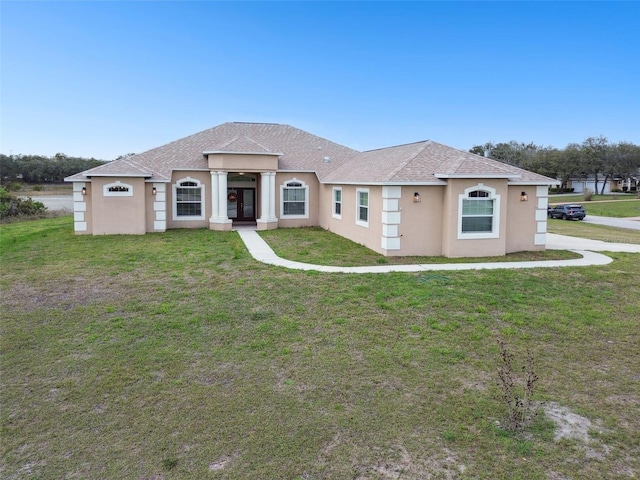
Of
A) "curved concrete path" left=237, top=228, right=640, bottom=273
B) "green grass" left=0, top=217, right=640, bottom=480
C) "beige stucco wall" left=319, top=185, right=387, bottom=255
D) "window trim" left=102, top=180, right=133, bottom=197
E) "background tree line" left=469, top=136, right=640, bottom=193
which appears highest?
"background tree line" left=469, top=136, right=640, bottom=193

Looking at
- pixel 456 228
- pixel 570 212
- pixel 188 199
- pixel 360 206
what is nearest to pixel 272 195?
pixel 188 199

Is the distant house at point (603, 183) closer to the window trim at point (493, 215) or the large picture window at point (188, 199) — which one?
the window trim at point (493, 215)

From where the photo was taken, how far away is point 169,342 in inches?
288

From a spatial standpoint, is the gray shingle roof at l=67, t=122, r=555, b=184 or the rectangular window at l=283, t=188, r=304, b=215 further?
the rectangular window at l=283, t=188, r=304, b=215

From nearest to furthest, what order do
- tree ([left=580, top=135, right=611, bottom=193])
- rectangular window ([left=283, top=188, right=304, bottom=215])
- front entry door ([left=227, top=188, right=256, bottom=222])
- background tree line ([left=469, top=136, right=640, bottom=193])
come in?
1. rectangular window ([left=283, top=188, right=304, bottom=215])
2. front entry door ([left=227, top=188, right=256, bottom=222])
3. background tree line ([left=469, top=136, right=640, bottom=193])
4. tree ([left=580, top=135, right=611, bottom=193])

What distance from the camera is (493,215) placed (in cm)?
1471

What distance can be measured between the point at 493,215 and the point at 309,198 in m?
10.8

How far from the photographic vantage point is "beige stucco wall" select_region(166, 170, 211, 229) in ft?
70.8

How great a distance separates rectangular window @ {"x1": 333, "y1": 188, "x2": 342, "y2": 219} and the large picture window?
666 cm

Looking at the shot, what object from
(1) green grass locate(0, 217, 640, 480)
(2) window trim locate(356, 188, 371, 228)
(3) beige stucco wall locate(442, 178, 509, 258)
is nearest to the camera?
(1) green grass locate(0, 217, 640, 480)

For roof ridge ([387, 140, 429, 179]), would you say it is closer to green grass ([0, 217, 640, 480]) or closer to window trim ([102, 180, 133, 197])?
green grass ([0, 217, 640, 480])

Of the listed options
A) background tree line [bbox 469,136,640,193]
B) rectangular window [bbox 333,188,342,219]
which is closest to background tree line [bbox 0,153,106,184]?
rectangular window [bbox 333,188,342,219]

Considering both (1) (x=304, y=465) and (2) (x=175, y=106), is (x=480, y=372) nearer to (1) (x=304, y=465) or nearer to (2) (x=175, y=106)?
(1) (x=304, y=465)

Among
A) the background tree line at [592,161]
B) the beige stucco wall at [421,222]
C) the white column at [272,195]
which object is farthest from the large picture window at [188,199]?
the background tree line at [592,161]
